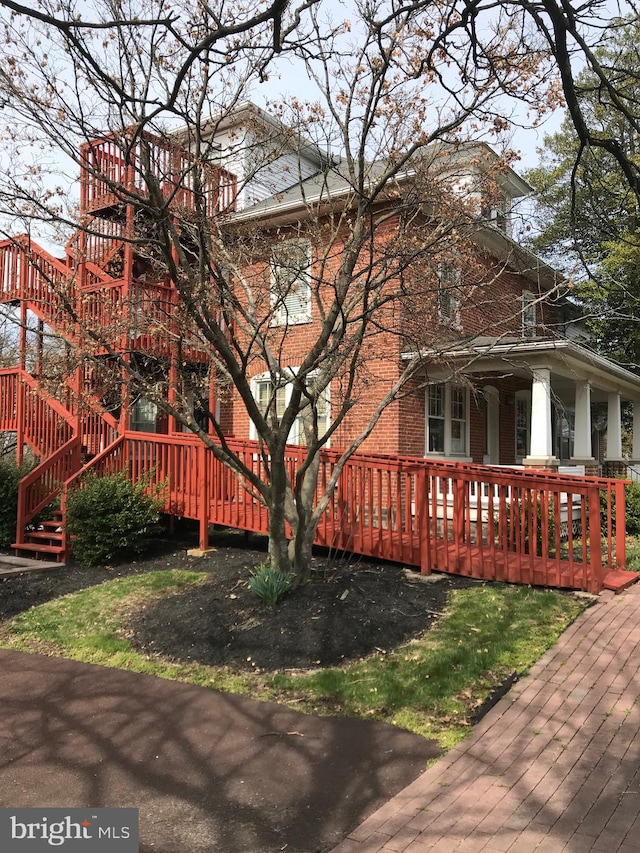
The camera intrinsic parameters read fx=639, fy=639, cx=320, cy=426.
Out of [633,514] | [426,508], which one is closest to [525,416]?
[633,514]

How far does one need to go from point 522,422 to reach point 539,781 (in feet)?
45.6

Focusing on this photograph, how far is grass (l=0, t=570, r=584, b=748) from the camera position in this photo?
456 cm

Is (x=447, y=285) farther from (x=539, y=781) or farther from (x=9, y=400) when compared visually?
(x=9, y=400)

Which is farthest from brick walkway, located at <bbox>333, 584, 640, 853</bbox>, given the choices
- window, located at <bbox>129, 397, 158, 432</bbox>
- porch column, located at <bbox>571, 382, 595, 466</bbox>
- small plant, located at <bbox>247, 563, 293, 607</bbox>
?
window, located at <bbox>129, 397, 158, 432</bbox>

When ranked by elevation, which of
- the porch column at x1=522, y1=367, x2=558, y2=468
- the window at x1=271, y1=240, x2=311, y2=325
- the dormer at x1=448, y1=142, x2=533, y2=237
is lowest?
the porch column at x1=522, y1=367, x2=558, y2=468

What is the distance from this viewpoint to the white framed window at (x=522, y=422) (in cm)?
1630

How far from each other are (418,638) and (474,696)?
1.18m

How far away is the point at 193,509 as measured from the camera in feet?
31.8

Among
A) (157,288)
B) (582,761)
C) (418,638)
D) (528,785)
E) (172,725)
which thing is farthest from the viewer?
(157,288)

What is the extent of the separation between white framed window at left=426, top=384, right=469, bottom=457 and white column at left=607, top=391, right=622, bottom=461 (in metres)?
4.26

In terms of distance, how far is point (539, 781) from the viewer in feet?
11.5

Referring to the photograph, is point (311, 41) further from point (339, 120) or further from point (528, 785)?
point (528, 785)

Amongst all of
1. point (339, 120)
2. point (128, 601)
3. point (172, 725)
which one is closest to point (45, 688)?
point (172, 725)

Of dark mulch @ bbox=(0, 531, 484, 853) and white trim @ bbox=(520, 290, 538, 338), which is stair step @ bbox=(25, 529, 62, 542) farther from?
white trim @ bbox=(520, 290, 538, 338)
